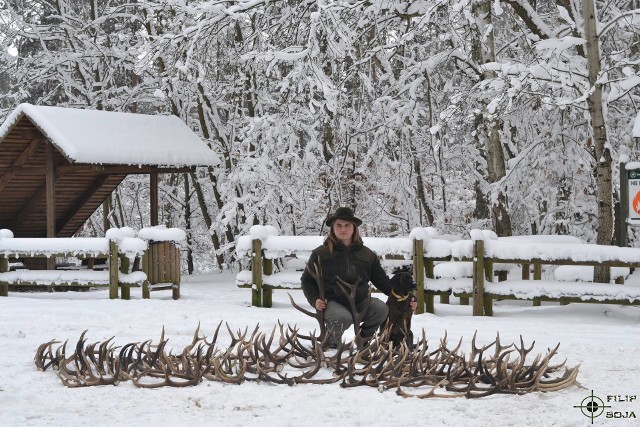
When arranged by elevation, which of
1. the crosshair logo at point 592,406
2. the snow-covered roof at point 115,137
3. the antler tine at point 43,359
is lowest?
the crosshair logo at point 592,406

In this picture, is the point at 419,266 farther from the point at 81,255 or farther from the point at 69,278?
the point at 69,278

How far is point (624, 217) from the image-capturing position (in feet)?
29.5

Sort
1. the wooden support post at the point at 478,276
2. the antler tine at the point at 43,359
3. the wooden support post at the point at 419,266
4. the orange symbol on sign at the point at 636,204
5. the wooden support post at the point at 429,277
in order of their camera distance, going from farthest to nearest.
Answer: the wooden support post at the point at 429,277 → the wooden support post at the point at 419,266 → the wooden support post at the point at 478,276 → the orange symbol on sign at the point at 636,204 → the antler tine at the point at 43,359

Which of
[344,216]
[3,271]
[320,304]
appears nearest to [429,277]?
[344,216]

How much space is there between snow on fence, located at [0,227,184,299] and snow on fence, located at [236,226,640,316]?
177cm

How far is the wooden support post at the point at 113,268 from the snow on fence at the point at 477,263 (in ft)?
6.64

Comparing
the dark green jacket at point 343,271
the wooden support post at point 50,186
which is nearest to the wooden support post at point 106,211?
the wooden support post at point 50,186

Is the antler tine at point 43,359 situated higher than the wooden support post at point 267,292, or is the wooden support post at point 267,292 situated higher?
the wooden support post at point 267,292

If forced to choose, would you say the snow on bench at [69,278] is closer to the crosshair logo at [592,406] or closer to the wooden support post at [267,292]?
the wooden support post at [267,292]

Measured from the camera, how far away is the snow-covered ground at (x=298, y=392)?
5.22 meters

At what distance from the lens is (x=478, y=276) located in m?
10.1

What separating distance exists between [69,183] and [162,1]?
4468 mm

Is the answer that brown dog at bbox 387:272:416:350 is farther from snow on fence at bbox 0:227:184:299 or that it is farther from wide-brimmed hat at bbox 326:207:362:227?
snow on fence at bbox 0:227:184:299

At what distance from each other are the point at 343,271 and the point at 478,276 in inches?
134
